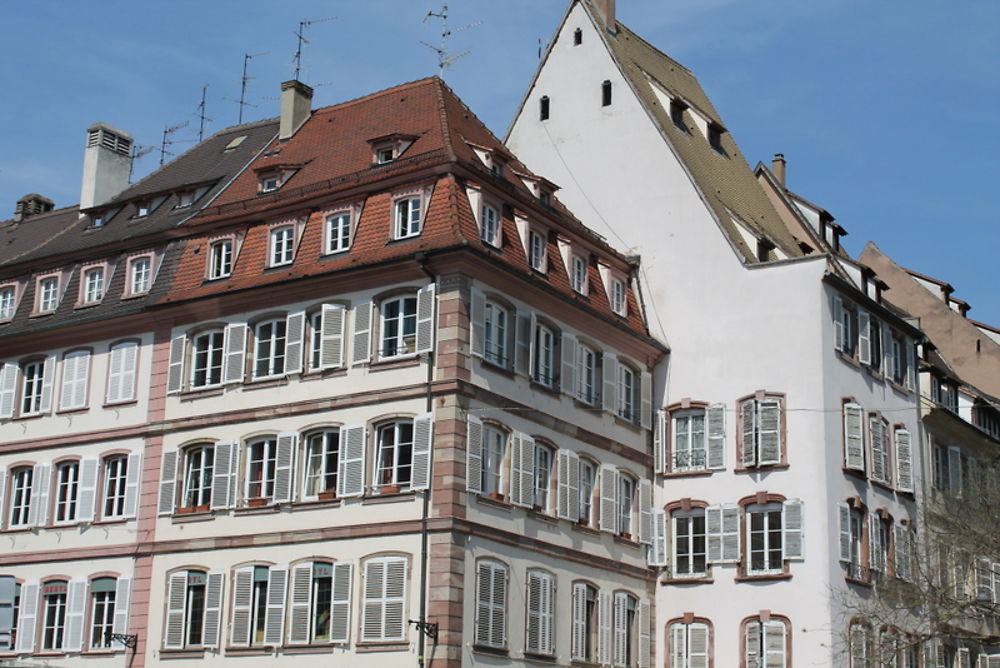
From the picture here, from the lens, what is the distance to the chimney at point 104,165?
171ft

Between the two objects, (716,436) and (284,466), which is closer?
(284,466)

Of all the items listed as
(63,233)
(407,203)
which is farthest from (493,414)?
(63,233)

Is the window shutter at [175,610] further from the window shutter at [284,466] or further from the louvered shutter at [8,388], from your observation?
the louvered shutter at [8,388]

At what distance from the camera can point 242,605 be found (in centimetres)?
4009

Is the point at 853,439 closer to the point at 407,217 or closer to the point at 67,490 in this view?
the point at 407,217

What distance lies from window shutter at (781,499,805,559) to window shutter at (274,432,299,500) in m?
13.8

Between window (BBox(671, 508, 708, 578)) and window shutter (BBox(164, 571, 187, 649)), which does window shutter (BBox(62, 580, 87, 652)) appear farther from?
A: window (BBox(671, 508, 708, 578))

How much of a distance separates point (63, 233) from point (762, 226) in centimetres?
2247

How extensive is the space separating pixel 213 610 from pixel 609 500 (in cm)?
1124

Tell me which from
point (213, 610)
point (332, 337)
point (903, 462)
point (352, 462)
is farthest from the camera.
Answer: point (903, 462)

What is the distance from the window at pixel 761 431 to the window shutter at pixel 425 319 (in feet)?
36.8

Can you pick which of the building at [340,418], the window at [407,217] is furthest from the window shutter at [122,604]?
the window at [407,217]

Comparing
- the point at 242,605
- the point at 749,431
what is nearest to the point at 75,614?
the point at 242,605

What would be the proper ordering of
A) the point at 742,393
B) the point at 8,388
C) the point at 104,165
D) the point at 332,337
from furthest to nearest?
the point at 104,165 → the point at 8,388 → the point at 742,393 → the point at 332,337
